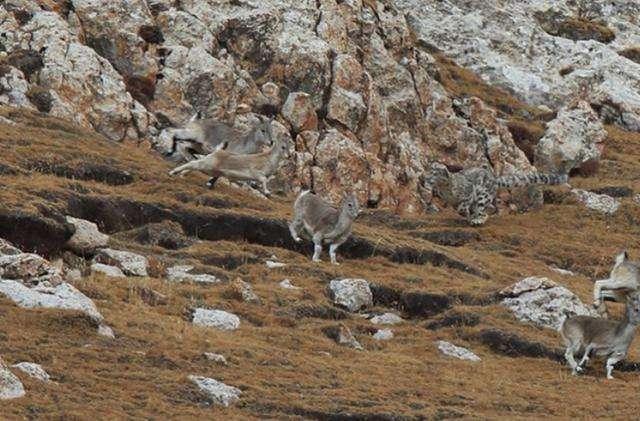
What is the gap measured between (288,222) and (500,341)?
11.1 meters

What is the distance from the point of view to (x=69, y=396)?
22516mm

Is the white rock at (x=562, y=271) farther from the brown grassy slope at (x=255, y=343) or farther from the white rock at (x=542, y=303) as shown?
the white rock at (x=542, y=303)

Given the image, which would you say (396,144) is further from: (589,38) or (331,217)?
(589,38)

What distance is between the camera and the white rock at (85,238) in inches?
1425

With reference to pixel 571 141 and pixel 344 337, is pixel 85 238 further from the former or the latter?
pixel 571 141

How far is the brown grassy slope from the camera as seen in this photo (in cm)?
2444

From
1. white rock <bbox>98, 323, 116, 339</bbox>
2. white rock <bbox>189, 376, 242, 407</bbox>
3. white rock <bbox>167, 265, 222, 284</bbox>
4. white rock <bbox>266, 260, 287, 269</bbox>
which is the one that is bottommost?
white rock <bbox>266, 260, 287, 269</bbox>

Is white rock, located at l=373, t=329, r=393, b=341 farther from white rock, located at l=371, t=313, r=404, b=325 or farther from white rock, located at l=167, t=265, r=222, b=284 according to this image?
white rock, located at l=167, t=265, r=222, b=284

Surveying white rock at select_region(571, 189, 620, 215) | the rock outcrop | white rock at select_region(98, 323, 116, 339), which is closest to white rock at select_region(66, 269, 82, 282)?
the rock outcrop

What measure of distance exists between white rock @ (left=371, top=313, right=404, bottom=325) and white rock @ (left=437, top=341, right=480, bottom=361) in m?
2.35

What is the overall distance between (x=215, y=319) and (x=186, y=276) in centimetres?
479

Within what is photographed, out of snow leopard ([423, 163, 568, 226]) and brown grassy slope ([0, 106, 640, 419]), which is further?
snow leopard ([423, 163, 568, 226])

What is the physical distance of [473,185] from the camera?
205 feet

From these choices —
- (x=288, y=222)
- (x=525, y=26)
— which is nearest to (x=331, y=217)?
(x=288, y=222)
